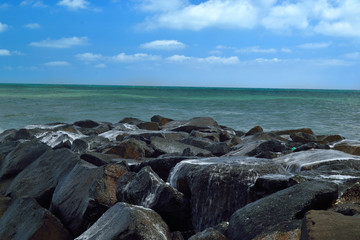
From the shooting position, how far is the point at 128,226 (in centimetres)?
312

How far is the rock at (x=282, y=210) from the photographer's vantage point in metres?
2.77

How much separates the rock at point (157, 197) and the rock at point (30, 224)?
2.16 ft

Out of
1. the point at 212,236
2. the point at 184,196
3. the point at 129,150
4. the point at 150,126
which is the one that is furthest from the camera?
the point at 150,126

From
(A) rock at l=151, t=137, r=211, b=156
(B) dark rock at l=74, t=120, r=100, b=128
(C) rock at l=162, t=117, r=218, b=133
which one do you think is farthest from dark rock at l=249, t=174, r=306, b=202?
(B) dark rock at l=74, t=120, r=100, b=128

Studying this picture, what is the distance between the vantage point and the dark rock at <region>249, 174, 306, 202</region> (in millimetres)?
3455

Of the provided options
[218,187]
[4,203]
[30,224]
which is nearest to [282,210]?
[218,187]

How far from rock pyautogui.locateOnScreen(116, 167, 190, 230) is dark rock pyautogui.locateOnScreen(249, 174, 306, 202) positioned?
2.20ft

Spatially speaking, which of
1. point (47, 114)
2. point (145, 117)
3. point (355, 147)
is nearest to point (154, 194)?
point (355, 147)

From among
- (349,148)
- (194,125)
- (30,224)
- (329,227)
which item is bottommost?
(30,224)

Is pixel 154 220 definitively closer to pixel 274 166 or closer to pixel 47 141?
pixel 274 166

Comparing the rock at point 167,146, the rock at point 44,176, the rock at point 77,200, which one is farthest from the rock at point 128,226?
the rock at point 167,146

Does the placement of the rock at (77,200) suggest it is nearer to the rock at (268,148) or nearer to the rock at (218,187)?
the rock at (218,187)

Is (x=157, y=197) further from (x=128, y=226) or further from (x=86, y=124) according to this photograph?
(x=86, y=124)

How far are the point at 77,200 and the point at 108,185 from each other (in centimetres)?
35
